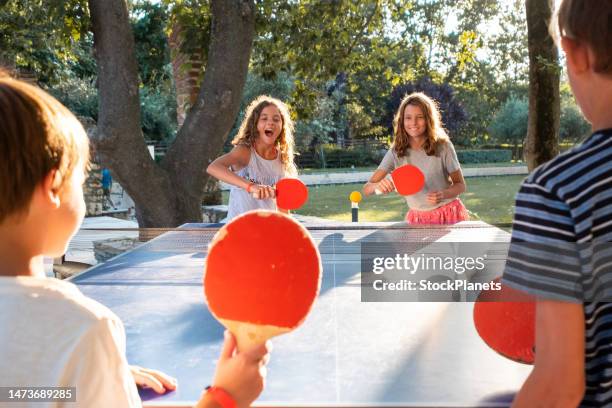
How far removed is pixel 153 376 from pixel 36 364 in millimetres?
708

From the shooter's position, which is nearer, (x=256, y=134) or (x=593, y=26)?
(x=593, y=26)

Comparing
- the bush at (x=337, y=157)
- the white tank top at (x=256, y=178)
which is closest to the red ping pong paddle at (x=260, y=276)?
the white tank top at (x=256, y=178)

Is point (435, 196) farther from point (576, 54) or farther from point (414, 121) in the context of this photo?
point (576, 54)

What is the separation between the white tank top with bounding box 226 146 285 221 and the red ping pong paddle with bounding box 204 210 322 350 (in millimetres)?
3753

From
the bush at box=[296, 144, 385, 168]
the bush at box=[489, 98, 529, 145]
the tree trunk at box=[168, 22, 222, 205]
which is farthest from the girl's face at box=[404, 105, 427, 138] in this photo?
the bush at box=[489, 98, 529, 145]

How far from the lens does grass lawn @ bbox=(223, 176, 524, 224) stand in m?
15.2

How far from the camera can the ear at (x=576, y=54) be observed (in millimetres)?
1016

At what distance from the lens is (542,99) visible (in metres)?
6.86

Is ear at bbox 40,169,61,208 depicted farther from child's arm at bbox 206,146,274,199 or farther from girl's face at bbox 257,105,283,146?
girl's face at bbox 257,105,283,146

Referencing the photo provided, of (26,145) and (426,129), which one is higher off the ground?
(26,145)

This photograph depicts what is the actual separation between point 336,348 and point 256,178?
3010 millimetres

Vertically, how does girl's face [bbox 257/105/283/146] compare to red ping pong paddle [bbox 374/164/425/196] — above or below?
above

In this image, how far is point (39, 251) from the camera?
1090 millimetres

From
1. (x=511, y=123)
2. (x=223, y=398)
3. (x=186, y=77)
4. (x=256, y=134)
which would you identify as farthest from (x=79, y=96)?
(x=511, y=123)
